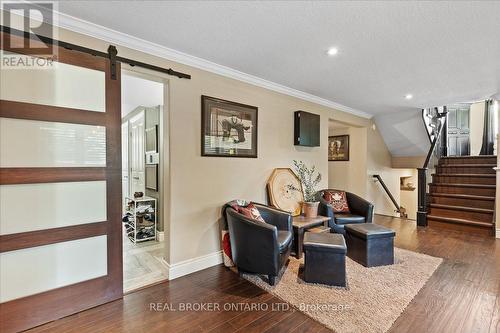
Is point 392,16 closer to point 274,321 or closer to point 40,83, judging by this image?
point 274,321

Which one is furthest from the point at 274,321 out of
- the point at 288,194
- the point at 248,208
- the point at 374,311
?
the point at 288,194

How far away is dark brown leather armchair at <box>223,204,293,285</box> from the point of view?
7.61 feet

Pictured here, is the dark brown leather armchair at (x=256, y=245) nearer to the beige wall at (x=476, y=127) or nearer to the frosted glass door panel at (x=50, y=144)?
the frosted glass door panel at (x=50, y=144)

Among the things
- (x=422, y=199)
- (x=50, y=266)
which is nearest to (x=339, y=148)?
(x=422, y=199)

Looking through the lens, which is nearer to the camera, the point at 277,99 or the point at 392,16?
the point at 392,16

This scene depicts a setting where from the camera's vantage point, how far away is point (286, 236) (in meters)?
2.64

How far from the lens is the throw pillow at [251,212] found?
9.04 feet

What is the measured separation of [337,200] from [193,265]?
2.65 m

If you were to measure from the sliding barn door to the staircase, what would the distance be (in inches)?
230

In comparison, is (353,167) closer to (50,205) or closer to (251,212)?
(251,212)

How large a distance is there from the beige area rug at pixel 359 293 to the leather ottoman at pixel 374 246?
8 centimetres

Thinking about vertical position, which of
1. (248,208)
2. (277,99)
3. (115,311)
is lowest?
(115,311)

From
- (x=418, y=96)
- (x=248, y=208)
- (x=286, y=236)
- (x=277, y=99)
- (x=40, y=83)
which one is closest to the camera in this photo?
(x=40, y=83)

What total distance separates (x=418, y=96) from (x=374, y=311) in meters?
3.69
